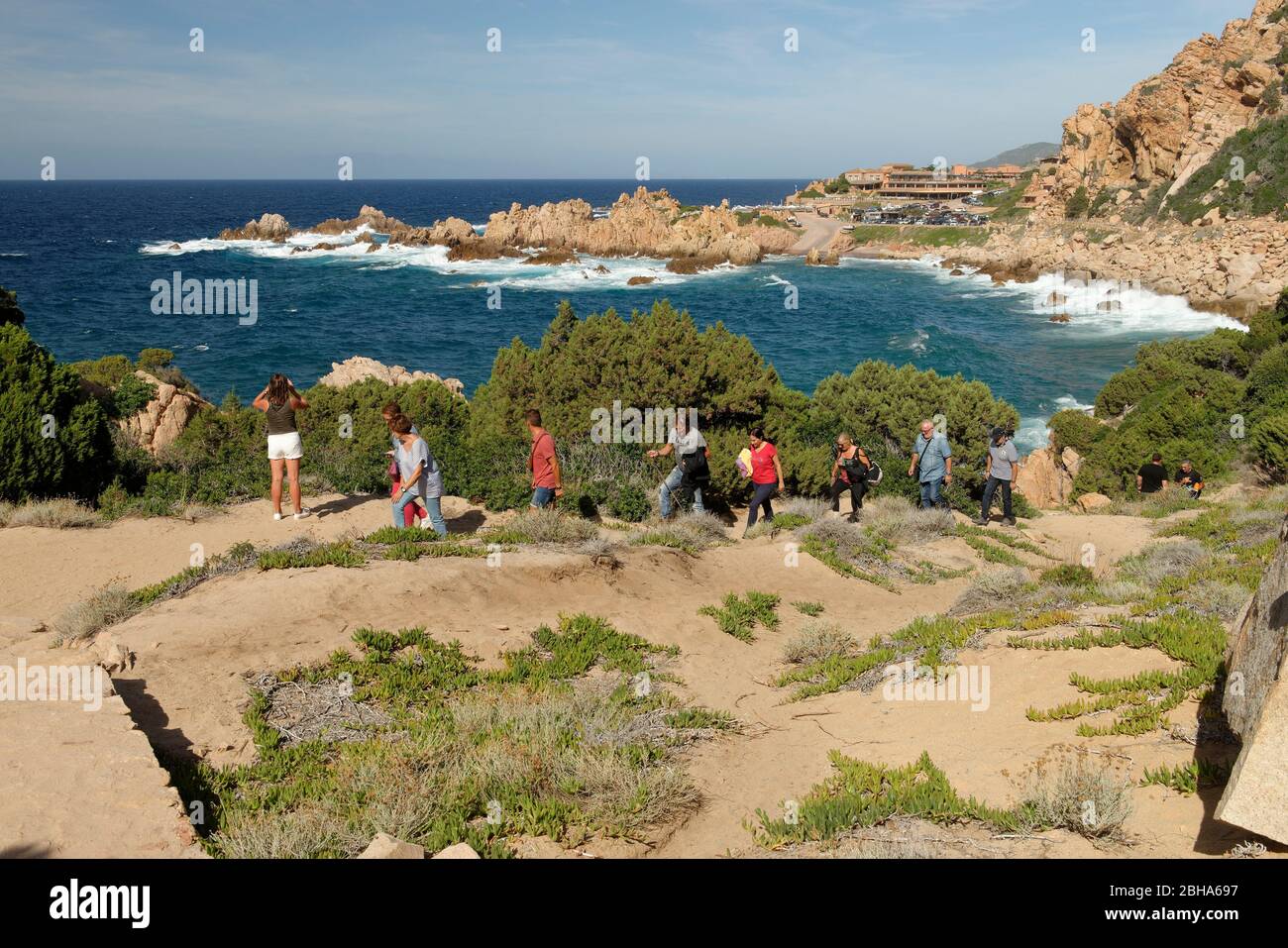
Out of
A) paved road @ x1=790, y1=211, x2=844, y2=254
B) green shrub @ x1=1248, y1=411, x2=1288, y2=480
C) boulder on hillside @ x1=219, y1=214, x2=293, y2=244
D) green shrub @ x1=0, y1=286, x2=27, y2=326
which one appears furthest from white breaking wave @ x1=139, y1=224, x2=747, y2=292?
green shrub @ x1=1248, y1=411, x2=1288, y2=480

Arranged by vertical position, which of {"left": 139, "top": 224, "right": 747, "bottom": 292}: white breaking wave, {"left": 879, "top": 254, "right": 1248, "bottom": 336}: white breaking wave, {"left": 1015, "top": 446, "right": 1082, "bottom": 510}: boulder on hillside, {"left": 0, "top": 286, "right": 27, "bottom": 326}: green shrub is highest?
{"left": 139, "top": 224, "right": 747, "bottom": 292}: white breaking wave

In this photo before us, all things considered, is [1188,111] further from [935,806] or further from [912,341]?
[935,806]

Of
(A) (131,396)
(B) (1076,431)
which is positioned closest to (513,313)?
(B) (1076,431)

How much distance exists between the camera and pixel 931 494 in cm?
1576

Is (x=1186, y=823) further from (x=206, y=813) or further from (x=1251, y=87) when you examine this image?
(x=1251, y=87)

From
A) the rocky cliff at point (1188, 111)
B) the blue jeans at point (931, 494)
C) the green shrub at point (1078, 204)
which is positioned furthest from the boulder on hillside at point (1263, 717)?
the green shrub at point (1078, 204)

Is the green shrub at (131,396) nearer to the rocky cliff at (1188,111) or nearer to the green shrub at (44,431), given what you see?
the green shrub at (44,431)

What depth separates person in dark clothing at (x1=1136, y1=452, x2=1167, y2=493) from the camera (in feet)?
69.1

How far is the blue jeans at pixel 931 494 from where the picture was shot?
613 inches

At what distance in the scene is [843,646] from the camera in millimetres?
9367

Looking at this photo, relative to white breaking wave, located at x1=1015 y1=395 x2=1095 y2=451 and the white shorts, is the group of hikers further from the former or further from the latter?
white breaking wave, located at x1=1015 y1=395 x2=1095 y2=451

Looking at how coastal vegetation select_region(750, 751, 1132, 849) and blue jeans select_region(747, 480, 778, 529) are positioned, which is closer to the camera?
coastal vegetation select_region(750, 751, 1132, 849)

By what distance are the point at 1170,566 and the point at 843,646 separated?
483 cm

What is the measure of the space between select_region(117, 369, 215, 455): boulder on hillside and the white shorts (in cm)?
856
